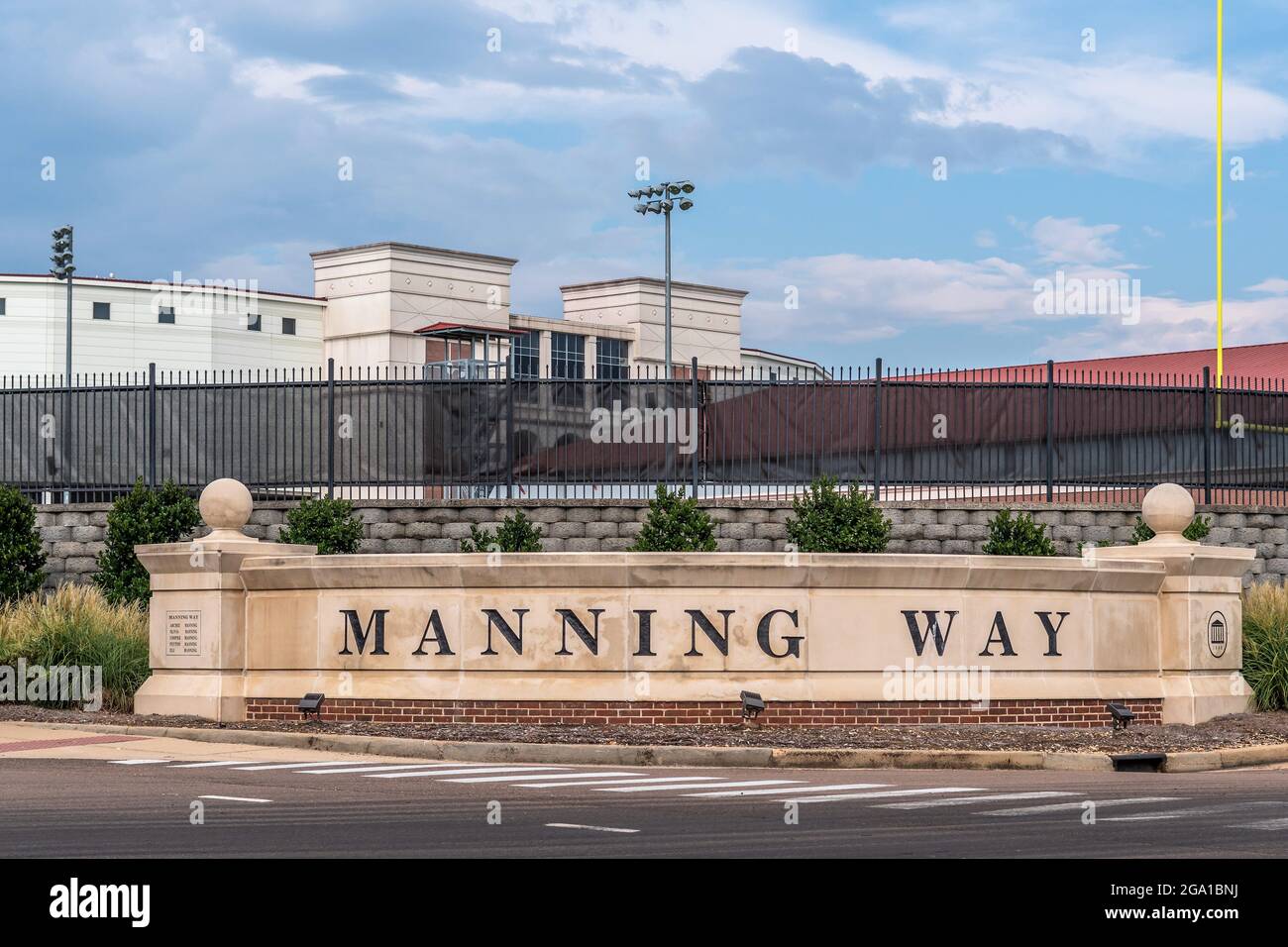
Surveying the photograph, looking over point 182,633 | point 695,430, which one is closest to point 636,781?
point 182,633

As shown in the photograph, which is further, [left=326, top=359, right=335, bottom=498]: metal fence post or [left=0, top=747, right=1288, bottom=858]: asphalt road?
[left=326, top=359, right=335, bottom=498]: metal fence post

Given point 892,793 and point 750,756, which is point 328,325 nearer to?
point 750,756

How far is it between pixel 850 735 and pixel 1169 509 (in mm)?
5485

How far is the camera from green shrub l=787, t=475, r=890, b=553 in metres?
23.0

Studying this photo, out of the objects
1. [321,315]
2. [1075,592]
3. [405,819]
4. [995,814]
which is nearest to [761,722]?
[1075,592]

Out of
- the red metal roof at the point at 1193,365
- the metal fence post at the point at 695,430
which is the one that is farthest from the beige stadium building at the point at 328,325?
the metal fence post at the point at 695,430

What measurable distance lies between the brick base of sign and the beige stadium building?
45.1 m

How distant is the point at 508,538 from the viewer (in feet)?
76.1

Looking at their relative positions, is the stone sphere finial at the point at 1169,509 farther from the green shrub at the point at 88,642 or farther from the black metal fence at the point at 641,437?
the green shrub at the point at 88,642

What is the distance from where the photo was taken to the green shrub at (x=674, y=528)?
22891 mm

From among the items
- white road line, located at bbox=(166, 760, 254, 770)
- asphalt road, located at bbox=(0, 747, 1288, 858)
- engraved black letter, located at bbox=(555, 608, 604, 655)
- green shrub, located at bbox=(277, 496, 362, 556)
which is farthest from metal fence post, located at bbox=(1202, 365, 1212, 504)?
white road line, located at bbox=(166, 760, 254, 770)

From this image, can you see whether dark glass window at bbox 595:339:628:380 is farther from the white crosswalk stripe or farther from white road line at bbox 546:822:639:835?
white road line at bbox 546:822:639:835

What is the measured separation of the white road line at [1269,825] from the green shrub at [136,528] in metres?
16.4

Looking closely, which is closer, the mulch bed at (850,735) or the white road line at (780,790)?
the white road line at (780,790)
